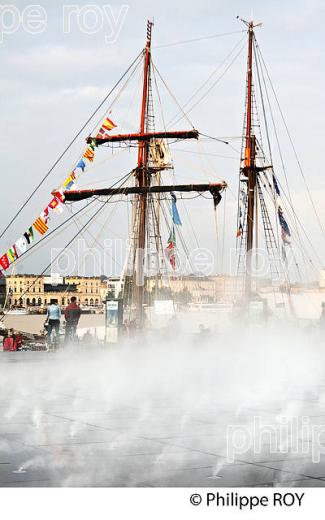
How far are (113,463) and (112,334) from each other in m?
21.8

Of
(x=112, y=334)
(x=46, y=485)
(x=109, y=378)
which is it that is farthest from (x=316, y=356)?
(x=46, y=485)

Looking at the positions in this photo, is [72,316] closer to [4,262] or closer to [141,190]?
[4,262]

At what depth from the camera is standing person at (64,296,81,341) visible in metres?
28.2

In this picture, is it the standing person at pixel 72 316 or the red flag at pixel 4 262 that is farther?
the red flag at pixel 4 262

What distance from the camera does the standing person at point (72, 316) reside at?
28.2 m

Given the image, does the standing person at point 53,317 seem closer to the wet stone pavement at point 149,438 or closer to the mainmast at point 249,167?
the wet stone pavement at point 149,438

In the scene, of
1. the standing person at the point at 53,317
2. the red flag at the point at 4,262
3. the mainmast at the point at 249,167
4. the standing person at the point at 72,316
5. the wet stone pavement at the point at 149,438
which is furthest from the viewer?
the mainmast at the point at 249,167

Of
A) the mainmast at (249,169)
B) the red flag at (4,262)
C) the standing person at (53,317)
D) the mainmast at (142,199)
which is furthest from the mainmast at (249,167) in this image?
the standing person at (53,317)

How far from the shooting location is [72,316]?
28.4 meters

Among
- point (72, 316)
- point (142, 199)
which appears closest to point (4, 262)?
point (72, 316)

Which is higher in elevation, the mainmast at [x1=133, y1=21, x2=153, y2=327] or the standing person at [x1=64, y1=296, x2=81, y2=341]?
the mainmast at [x1=133, y1=21, x2=153, y2=327]

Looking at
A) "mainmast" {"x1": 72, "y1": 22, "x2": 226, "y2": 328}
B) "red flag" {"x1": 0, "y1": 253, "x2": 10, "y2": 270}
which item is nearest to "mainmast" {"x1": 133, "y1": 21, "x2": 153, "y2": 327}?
"mainmast" {"x1": 72, "y1": 22, "x2": 226, "y2": 328}

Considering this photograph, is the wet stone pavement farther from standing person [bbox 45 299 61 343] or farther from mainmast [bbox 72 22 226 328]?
mainmast [bbox 72 22 226 328]
